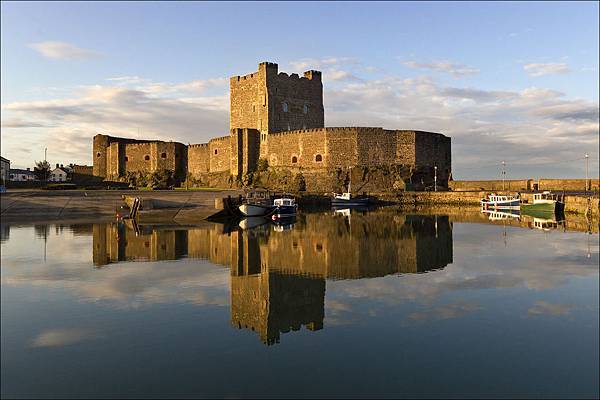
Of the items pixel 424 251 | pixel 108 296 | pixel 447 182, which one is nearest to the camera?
pixel 108 296

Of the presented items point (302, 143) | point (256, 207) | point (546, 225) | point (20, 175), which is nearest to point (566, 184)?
point (546, 225)

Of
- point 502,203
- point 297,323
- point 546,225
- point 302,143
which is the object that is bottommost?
point 297,323

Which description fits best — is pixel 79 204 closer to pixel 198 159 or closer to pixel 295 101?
pixel 198 159

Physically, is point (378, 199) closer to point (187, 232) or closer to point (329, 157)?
point (329, 157)

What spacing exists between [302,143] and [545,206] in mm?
25472

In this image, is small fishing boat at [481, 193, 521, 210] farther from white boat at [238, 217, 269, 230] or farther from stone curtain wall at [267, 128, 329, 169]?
white boat at [238, 217, 269, 230]

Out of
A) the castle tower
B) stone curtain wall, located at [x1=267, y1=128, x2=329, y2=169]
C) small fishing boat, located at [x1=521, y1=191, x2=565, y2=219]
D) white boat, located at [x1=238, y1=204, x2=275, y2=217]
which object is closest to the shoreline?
small fishing boat, located at [x1=521, y1=191, x2=565, y2=219]

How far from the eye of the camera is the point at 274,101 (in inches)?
2149

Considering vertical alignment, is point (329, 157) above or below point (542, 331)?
above

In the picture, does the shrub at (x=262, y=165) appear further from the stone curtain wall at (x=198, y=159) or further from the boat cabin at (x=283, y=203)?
the boat cabin at (x=283, y=203)

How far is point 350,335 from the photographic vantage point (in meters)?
7.51

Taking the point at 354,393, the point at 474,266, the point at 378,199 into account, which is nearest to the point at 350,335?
the point at 354,393

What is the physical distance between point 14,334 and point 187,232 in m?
16.5

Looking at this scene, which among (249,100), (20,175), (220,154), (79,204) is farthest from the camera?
(20,175)
